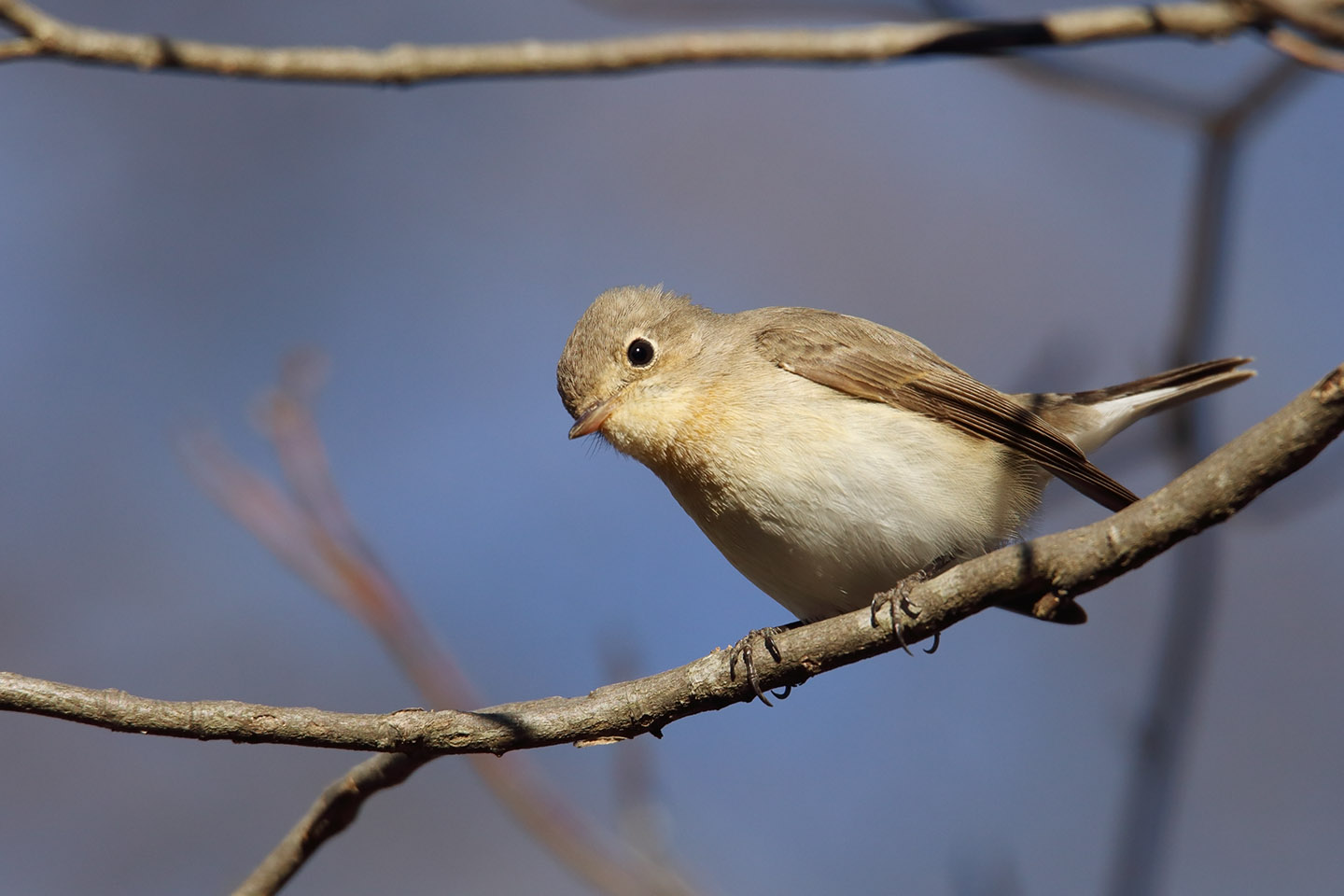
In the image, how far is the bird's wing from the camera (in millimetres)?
4008

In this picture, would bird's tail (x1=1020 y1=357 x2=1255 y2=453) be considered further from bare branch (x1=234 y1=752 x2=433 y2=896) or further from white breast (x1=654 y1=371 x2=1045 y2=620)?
bare branch (x1=234 y1=752 x2=433 y2=896)

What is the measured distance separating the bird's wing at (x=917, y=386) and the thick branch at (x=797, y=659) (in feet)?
4.67

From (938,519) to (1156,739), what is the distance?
3.40 feet

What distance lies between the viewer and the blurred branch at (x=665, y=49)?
2912 millimetres

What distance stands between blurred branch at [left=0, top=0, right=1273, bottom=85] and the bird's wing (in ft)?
4.49

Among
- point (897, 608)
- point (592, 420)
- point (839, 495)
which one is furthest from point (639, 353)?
point (897, 608)

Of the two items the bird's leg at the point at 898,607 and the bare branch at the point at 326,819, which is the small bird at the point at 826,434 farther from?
the bare branch at the point at 326,819

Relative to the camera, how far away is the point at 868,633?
2.87 meters

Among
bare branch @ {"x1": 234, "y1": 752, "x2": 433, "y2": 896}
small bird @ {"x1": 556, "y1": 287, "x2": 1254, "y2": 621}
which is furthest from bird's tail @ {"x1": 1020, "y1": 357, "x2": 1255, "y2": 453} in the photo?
bare branch @ {"x1": 234, "y1": 752, "x2": 433, "y2": 896}

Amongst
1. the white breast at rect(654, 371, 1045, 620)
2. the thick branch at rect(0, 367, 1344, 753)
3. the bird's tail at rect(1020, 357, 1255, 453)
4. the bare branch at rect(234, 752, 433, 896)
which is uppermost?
the bird's tail at rect(1020, 357, 1255, 453)

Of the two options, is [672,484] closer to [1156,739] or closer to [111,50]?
[1156,739]

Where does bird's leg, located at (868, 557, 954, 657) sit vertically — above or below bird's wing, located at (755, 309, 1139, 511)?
below

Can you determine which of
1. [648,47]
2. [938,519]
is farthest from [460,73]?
[938,519]

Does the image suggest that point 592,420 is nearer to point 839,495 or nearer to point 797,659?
point 839,495
